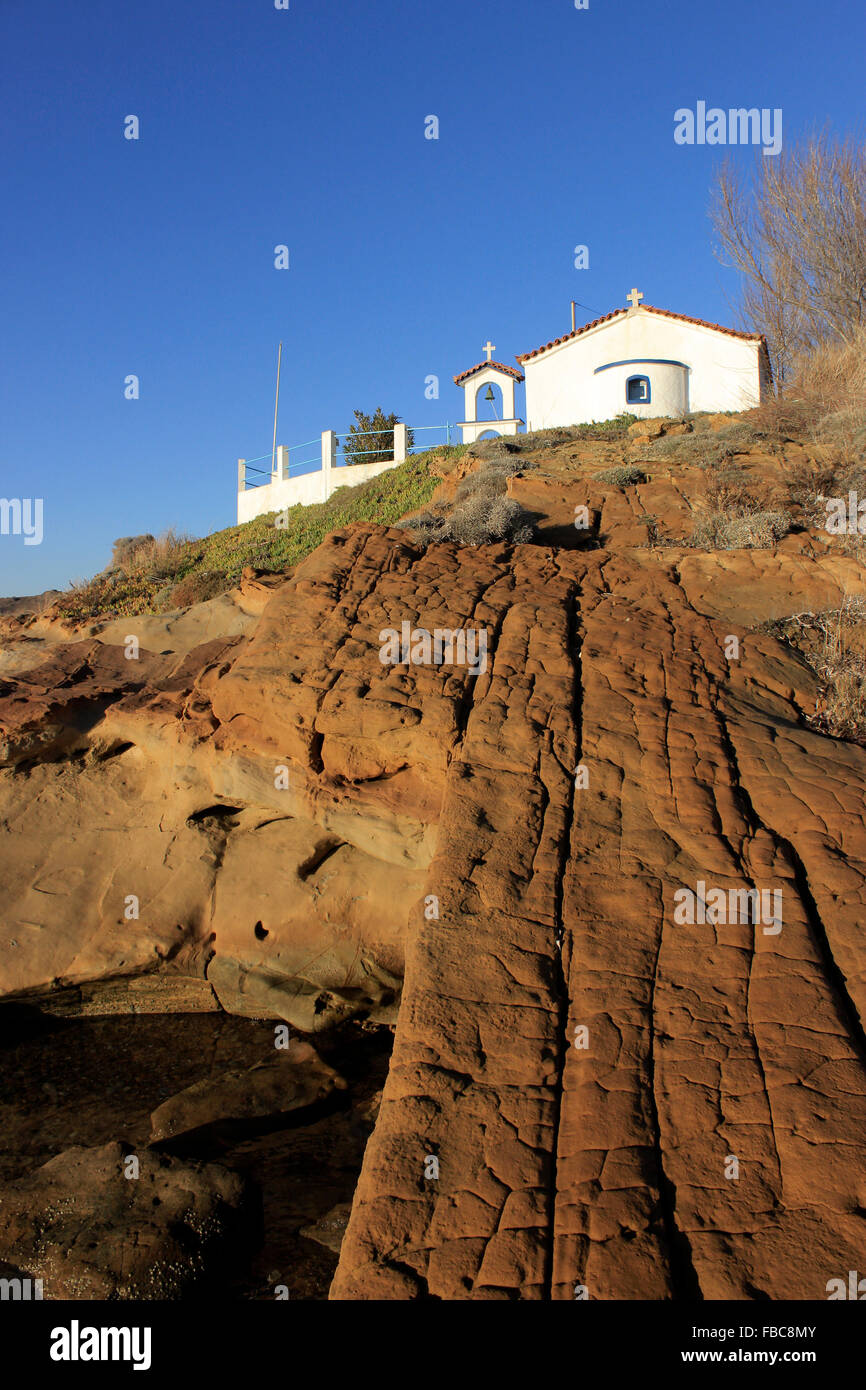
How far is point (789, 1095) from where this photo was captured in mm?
3859

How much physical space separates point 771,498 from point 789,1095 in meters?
8.92

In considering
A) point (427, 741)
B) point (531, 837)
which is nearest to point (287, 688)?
point (427, 741)

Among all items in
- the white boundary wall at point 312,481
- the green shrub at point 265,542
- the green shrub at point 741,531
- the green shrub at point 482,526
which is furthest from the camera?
the white boundary wall at point 312,481

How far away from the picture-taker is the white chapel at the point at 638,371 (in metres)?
24.7

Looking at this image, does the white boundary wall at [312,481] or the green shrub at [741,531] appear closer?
the green shrub at [741,531]

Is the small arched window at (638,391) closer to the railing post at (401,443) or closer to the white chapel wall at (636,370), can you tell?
the white chapel wall at (636,370)

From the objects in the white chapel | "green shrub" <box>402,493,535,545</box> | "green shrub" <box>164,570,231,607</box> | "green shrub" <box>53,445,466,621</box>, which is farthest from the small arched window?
"green shrub" <box>402,493,535,545</box>

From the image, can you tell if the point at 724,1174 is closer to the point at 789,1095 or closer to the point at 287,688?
the point at 789,1095

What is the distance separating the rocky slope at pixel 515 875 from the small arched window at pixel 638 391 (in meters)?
15.5

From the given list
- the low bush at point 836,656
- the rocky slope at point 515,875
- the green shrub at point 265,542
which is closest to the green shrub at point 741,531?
the rocky slope at point 515,875

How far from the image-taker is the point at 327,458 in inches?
1102

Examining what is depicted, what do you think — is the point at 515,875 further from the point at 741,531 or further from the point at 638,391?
the point at 638,391

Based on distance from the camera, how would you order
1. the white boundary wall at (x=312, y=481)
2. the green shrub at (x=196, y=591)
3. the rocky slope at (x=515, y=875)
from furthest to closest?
the white boundary wall at (x=312, y=481) < the green shrub at (x=196, y=591) < the rocky slope at (x=515, y=875)

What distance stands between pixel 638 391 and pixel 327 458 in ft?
33.2
